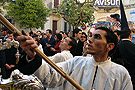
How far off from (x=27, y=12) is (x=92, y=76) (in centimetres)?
2135

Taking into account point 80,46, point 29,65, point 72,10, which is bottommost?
point 80,46

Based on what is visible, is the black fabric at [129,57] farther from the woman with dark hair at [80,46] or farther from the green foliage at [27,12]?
the green foliage at [27,12]

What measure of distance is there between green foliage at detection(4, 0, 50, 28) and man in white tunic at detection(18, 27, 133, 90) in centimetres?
2037

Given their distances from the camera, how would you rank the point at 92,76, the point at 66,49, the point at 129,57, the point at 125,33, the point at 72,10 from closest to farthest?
1. the point at 92,76
2. the point at 129,57
3. the point at 125,33
4. the point at 66,49
5. the point at 72,10

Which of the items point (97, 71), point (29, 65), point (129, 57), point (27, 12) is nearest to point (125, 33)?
point (129, 57)

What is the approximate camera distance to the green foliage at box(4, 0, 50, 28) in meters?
22.1

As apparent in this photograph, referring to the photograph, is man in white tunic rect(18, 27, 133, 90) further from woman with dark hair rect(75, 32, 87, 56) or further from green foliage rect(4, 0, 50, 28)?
green foliage rect(4, 0, 50, 28)

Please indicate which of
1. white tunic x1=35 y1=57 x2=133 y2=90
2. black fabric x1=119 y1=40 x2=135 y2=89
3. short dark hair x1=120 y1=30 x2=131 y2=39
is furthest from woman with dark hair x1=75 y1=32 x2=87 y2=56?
white tunic x1=35 y1=57 x2=133 y2=90

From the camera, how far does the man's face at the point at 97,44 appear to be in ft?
7.07

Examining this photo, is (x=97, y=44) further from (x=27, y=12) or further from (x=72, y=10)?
(x=27, y=12)

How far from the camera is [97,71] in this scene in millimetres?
2096

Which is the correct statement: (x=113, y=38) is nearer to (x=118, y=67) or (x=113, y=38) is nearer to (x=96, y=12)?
(x=118, y=67)

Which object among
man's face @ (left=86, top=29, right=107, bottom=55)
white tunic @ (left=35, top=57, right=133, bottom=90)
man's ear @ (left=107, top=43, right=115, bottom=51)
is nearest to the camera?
white tunic @ (left=35, top=57, right=133, bottom=90)

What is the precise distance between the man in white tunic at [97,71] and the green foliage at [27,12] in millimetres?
20374
